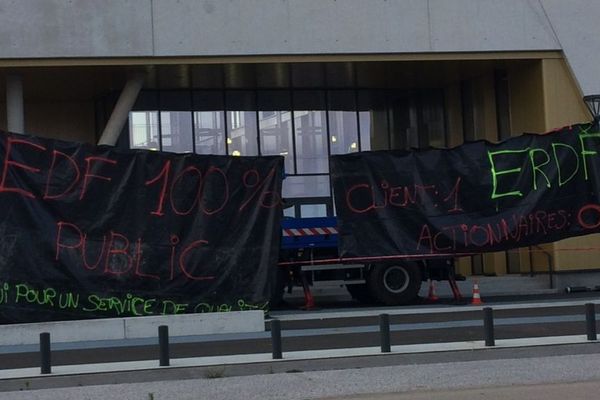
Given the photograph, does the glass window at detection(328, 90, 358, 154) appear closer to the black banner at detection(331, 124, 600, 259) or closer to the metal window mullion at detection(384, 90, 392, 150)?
the metal window mullion at detection(384, 90, 392, 150)

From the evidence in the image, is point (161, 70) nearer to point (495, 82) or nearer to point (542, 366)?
point (495, 82)

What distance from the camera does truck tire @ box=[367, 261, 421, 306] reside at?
17.9 meters

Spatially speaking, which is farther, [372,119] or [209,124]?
[372,119]

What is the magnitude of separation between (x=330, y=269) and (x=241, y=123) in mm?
9607

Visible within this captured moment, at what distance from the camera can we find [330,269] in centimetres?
1786

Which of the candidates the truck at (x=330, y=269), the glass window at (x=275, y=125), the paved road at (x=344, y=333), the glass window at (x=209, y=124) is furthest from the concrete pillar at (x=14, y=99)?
the paved road at (x=344, y=333)

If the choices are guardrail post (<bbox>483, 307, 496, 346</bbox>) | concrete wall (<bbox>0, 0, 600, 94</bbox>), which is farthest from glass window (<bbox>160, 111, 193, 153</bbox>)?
guardrail post (<bbox>483, 307, 496, 346</bbox>)

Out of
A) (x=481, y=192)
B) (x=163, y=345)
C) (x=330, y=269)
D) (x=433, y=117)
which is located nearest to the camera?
(x=163, y=345)

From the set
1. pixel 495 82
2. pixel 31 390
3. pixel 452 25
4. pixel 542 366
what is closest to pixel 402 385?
pixel 542 366

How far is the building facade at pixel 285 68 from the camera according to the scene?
20.5m

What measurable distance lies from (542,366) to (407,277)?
7.56m

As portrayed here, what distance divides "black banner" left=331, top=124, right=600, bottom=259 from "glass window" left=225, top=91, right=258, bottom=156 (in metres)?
9.66

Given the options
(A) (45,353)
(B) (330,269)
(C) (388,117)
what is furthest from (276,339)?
(C) (388,117)

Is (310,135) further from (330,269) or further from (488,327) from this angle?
(488,327)
